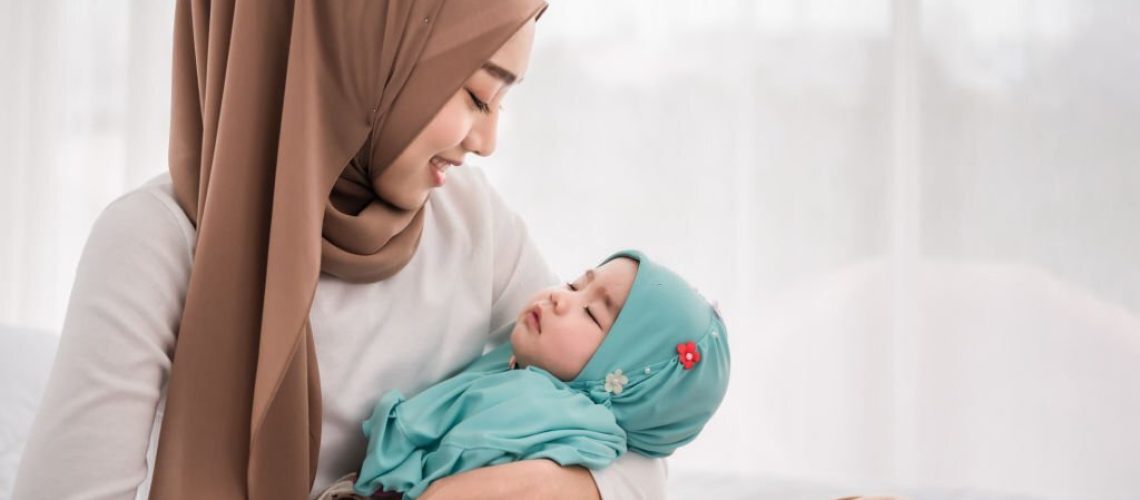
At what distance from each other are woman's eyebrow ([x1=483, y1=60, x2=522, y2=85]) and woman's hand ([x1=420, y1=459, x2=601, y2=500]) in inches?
20.8

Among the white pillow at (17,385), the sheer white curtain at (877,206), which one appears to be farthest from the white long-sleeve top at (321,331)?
the sheer white curtain at (877,206)

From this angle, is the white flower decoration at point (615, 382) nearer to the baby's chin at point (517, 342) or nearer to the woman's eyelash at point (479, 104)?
the baby's chin at point (517, 342)

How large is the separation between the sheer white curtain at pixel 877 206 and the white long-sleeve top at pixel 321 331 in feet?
4.73

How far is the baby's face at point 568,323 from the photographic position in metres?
1.75

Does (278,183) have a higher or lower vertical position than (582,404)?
higher

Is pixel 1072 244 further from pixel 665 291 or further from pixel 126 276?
pixel 126 276

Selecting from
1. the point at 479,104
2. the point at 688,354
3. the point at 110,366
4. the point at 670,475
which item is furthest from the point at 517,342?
the point at 670,475

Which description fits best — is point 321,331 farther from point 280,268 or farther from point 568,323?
point 568,323

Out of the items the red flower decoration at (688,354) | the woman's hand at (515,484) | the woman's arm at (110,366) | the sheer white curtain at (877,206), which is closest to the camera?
the woman's arm at (110,366)

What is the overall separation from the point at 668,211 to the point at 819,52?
607mm

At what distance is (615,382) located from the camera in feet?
5.65

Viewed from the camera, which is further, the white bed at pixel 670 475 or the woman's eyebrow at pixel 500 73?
the white bed at pixel 670 475

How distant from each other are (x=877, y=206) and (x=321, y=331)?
205 cm

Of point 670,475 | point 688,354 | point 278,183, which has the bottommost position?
point 670,475
